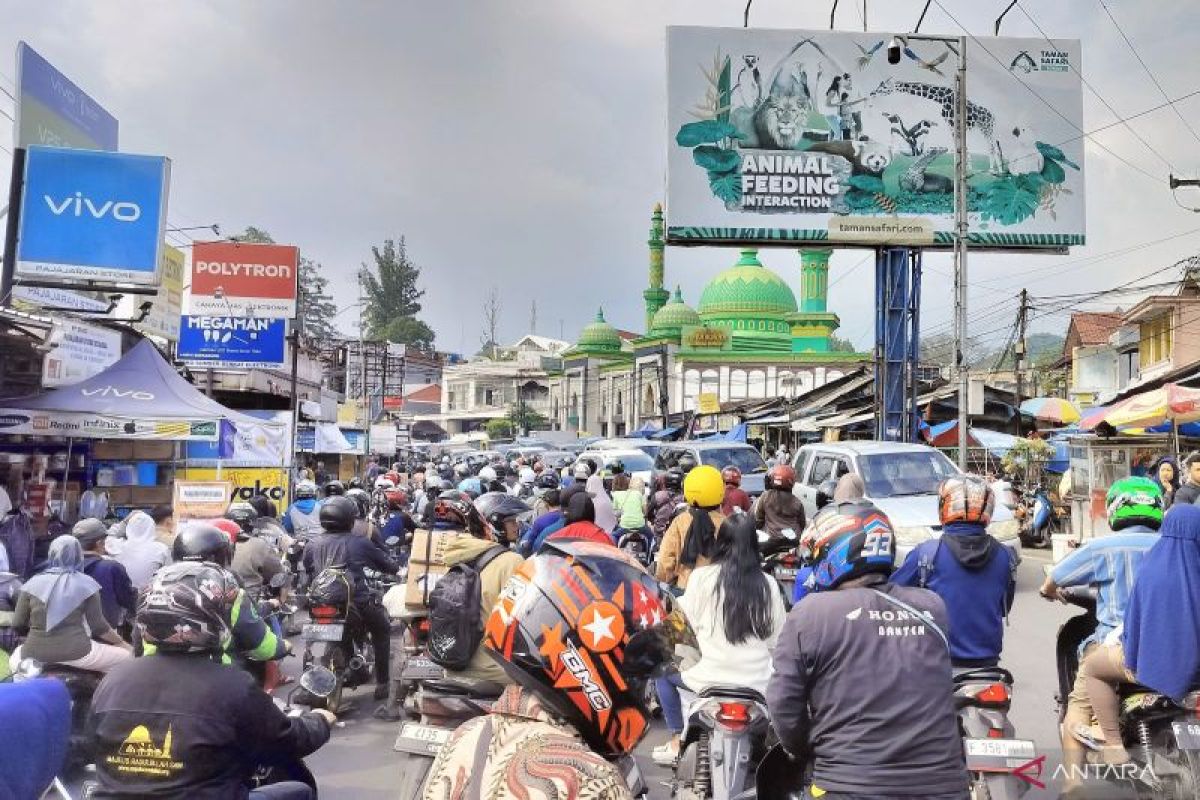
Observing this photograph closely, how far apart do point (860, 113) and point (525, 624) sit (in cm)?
2507

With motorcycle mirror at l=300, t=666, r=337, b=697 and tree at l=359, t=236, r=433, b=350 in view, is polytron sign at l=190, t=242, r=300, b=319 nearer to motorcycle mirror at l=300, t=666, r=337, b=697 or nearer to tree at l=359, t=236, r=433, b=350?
motorcycle mirror at l=300, t=666, r=337, b=697

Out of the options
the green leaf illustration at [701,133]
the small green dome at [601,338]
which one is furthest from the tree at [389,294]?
the green leaf illustration at [701,133]

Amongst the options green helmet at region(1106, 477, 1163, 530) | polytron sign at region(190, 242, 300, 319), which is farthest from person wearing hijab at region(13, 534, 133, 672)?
polytron sign at region(190, 242, 300, 319)

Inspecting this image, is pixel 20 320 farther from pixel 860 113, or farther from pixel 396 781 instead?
pixel 860 113

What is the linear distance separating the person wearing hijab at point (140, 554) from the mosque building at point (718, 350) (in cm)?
3624

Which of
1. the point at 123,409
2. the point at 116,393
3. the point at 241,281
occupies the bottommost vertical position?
the point at 123,409

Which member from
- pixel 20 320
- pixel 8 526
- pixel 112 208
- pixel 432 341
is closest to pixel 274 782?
pixel 8 526

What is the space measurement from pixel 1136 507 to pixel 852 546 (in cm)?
253

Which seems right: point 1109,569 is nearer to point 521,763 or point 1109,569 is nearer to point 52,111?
point 521,763

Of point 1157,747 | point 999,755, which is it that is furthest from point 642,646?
point 1157,747

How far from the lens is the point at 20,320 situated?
12.6m

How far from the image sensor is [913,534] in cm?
1126

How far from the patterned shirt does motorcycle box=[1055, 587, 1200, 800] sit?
3.23 metres

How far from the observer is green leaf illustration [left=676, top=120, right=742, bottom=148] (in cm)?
2448
